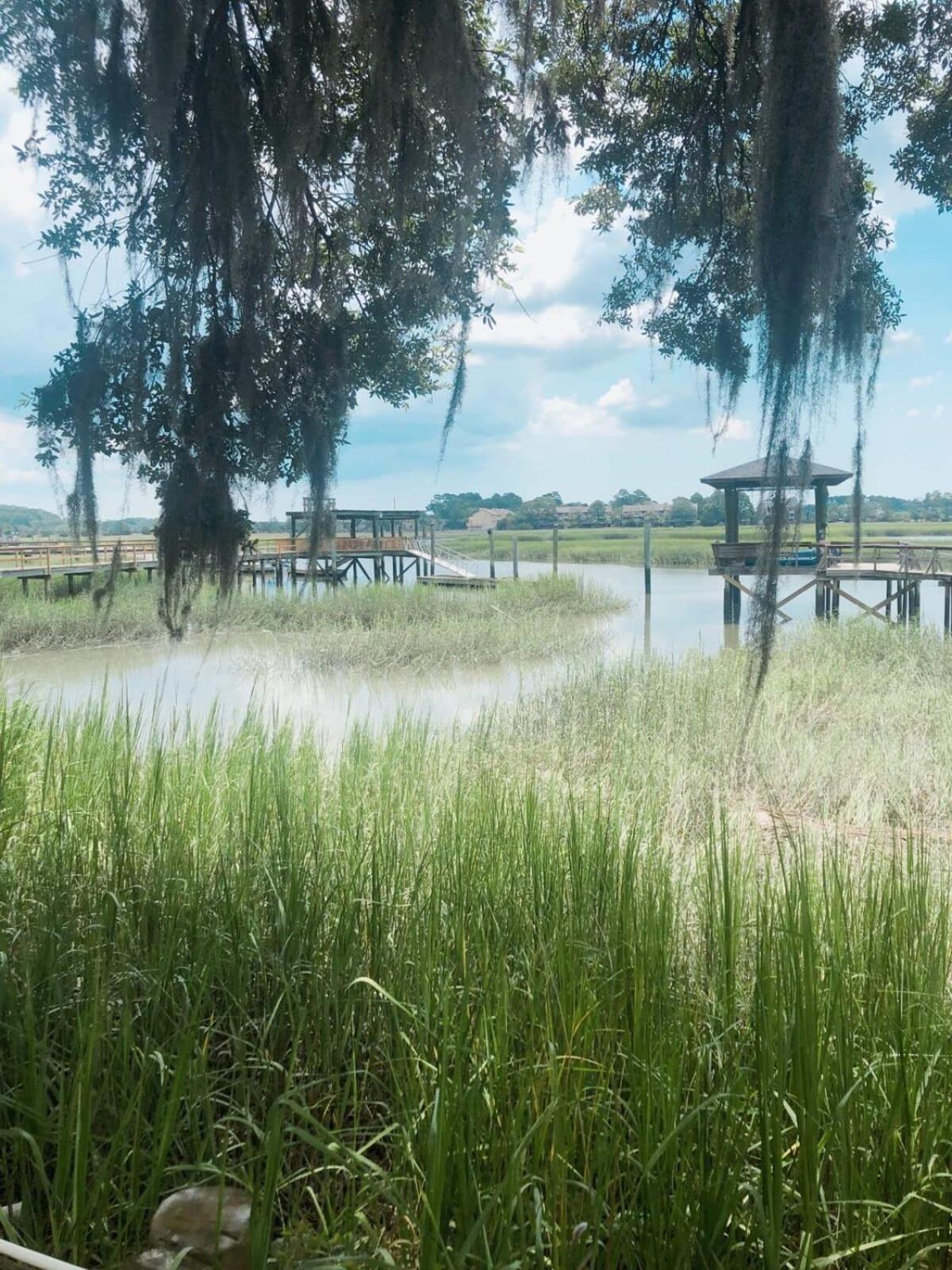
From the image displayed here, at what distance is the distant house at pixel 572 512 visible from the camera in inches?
137

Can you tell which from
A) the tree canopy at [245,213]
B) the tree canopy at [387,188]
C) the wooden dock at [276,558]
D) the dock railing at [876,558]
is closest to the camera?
the tree canopy at [387,188]

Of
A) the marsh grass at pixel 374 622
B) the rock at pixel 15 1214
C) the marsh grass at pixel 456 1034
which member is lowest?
the rock at pixel 15 1214

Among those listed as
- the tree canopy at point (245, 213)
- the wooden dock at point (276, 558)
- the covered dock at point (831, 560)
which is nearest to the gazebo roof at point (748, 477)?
the covered dock at point (831, 560)

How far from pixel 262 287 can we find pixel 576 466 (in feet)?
4.29

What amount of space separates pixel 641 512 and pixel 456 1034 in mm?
2794

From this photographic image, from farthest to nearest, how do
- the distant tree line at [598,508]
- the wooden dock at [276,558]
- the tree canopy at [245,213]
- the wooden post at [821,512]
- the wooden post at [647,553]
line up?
the wooden post at [821,512] → the wooden post at [647,553] → the distant tree line at [598,508] → the wooden dock at [276,558] → the tree canopy at [245,213]

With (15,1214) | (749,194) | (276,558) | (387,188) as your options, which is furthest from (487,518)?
(15,1214)

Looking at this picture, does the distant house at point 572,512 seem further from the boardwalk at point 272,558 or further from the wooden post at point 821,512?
the wooden post at point 821,512

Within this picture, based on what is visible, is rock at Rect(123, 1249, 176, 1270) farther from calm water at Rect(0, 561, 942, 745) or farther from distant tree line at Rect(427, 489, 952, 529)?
distant tree line at Rect(427, 489, 952, 529)

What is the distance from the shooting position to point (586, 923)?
4.05 feet

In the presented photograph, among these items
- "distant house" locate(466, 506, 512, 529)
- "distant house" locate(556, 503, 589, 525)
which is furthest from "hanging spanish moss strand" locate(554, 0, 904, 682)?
"distant house" locate(556, 503, 589, 525)

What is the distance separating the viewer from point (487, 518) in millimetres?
3283

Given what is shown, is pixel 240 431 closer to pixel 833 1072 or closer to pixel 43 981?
pixel 43 981

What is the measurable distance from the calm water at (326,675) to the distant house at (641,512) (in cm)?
58
